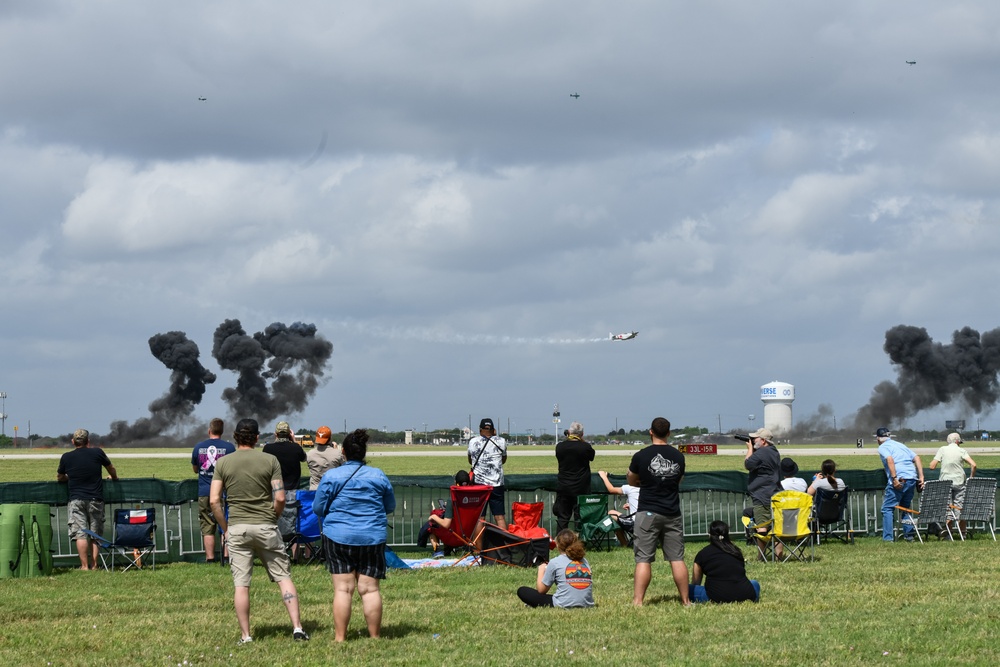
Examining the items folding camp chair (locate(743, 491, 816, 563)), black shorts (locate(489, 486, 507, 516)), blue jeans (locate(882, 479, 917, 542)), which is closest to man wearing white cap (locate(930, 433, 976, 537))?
blue jeans (locate(882, 479, 917, 542))

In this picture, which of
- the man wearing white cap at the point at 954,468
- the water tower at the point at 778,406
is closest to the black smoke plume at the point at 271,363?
the water tower at the point at 778,406

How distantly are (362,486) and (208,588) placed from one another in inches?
168

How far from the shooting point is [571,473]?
580 inches

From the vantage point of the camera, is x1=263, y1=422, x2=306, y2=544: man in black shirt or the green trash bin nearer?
the green trash bin

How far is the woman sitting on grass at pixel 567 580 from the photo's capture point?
32.7ft

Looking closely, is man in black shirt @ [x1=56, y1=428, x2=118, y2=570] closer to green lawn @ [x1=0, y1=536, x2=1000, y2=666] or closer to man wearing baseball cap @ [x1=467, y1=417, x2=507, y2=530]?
green lawn @ [x1=0, y1=536, x2=1000, y2=666]

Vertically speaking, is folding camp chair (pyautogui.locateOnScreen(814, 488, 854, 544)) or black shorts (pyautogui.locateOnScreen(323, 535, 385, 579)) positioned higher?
black shorts (pyautogui.locateOnScreen(323, 535, 385, 579))

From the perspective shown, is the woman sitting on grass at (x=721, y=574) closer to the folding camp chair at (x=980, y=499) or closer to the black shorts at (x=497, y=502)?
the black shorts at (x=497, y=502)

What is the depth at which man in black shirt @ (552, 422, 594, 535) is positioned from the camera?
14633mm

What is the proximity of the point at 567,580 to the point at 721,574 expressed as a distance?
4.77 feet

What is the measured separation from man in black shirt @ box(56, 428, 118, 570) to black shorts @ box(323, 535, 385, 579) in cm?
637

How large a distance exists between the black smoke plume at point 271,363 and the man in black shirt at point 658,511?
11147cm

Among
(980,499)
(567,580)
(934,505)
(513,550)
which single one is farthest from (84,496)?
(980,499)

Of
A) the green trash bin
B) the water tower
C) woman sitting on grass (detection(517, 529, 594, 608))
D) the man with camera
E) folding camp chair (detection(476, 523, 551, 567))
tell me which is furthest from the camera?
the water tower
